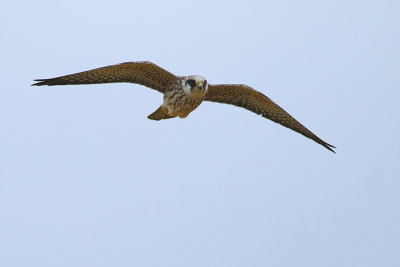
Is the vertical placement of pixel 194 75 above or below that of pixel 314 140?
above

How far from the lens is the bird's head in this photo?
41.3 feet

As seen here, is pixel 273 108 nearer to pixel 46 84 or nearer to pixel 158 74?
pixel 158 74

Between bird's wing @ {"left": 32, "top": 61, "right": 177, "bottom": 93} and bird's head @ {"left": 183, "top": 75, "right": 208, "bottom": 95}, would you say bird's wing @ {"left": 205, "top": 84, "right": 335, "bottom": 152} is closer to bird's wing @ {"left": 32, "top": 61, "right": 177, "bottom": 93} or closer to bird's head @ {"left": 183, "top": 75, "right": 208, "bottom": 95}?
bird's head @ {"left": 183, "top": 75, "right": 208, "bottom": 95}

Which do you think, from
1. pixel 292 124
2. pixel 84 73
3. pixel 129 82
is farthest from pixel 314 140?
pixel 84 73

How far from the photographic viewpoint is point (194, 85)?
12.6 m

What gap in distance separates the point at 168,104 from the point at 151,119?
797 millimetres

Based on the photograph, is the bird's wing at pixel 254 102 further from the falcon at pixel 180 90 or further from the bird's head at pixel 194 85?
the bird's head at pixel 194 85

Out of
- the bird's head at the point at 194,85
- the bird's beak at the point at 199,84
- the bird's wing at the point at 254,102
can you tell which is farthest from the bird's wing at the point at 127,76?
the bird's wing at the point at 254,102

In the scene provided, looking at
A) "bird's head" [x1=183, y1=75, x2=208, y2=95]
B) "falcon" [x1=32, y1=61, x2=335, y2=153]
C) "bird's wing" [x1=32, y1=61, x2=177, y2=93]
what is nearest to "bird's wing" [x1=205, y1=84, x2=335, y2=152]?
"falcon" [x1=32, y1=61, x2=335, y2=153]

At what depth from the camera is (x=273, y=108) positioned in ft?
46.4

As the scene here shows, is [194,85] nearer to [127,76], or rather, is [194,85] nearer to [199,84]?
[199,84]

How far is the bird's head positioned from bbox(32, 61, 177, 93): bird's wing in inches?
19.6

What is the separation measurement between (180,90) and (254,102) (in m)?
1.97

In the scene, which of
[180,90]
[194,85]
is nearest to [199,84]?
[194,85]
